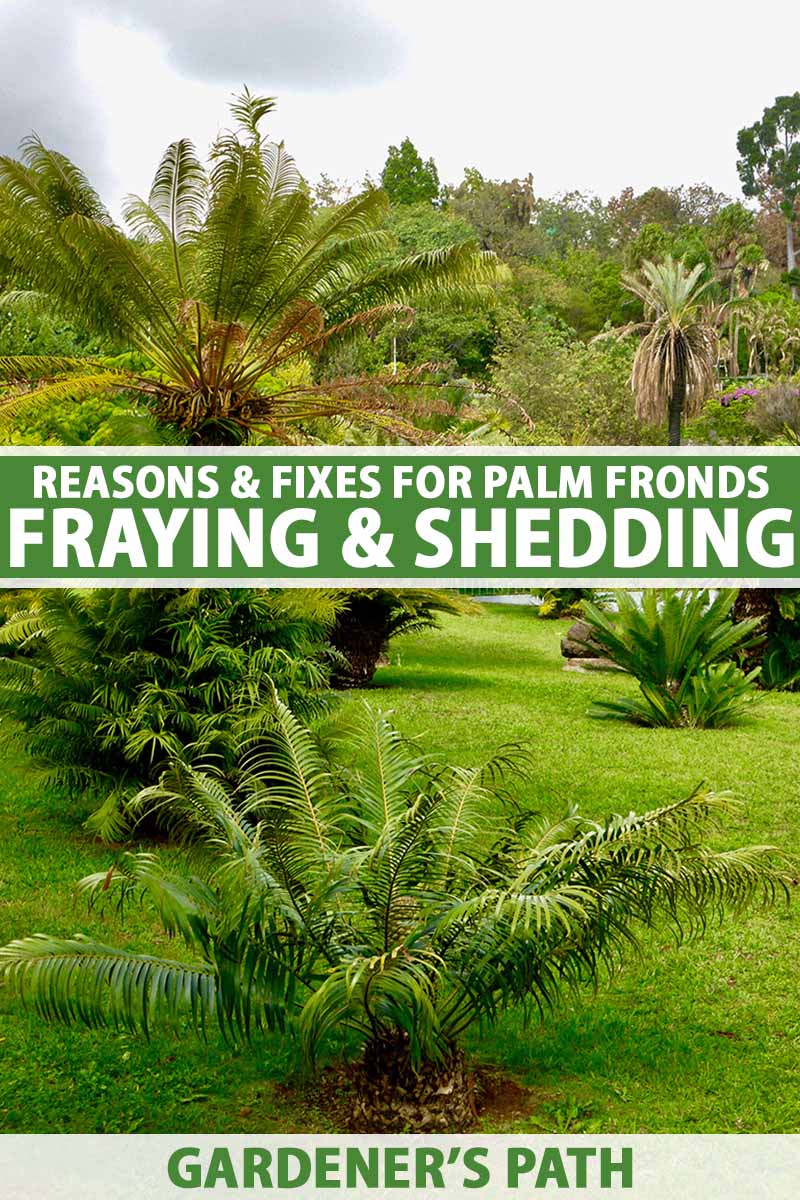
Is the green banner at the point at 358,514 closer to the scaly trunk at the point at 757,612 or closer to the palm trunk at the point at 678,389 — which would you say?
the scaly trunk at the point at 757,612

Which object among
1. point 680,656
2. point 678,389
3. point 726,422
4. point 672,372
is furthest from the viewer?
point 726,422

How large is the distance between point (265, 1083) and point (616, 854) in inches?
61.4

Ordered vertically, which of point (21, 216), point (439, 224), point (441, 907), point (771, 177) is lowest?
point (441, 907)

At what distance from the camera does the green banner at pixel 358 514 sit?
7.80 m

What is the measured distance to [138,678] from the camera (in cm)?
820

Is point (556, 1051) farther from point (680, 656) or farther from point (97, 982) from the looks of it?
point (680, 656)

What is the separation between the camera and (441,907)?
4453mm

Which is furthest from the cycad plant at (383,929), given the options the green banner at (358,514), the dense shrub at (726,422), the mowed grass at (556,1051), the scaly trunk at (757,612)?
the dense shrub at (726,422)

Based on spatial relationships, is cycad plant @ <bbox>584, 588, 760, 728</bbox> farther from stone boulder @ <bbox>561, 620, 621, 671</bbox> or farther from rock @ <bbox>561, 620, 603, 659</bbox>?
rock @ <bbox>561, 620, 603, 659</bbox>

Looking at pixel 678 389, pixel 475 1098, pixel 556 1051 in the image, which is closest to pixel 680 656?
pixel 556 1051

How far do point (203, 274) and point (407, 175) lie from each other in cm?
5085
